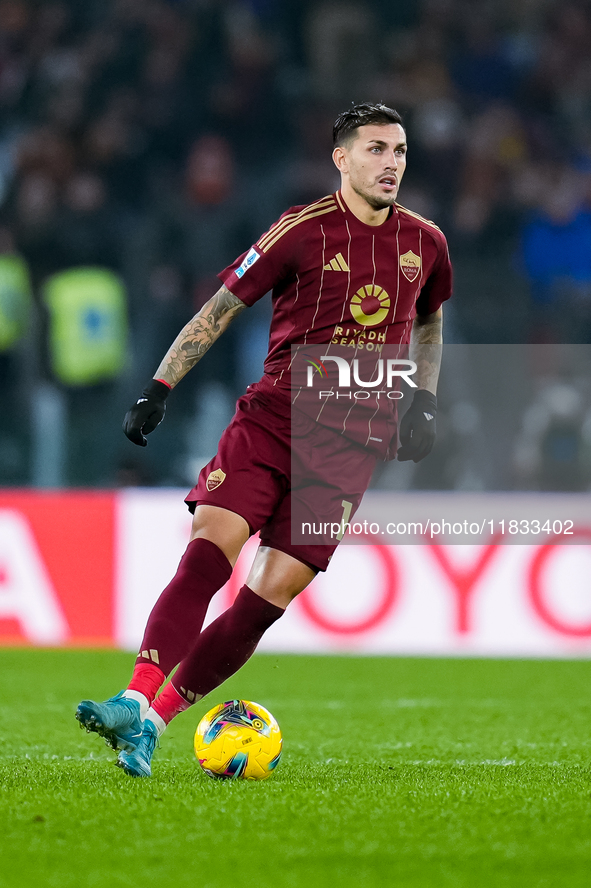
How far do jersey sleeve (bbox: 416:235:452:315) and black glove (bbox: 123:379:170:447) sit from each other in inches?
38.9

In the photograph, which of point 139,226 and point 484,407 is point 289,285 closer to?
point 484,407

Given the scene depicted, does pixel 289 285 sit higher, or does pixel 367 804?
pixel 289 285

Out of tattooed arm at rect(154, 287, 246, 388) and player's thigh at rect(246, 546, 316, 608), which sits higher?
tattooed arm at rect(154, 287, 246, 388)

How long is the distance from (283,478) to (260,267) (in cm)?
64

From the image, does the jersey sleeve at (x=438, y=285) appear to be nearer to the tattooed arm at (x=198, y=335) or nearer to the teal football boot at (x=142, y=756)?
the tattooed arm at (x=198, y=335)

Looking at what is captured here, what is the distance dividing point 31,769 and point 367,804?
116 centimetres

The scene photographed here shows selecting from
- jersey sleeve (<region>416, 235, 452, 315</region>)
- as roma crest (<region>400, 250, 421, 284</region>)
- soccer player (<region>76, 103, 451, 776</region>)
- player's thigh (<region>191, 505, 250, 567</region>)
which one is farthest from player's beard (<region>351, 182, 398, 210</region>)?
player's thigh (<region>191, 505, 250, 567</region>)

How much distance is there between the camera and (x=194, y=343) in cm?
385

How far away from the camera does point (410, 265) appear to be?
3998mm

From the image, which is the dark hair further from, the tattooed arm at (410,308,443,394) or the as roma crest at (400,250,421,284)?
the tattooed arm at (410,308,443,394)

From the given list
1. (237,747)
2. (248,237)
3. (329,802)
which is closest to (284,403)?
(237,747)

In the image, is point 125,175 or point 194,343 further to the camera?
point 125,175

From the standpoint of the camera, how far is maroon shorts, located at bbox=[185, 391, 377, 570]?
3785mm

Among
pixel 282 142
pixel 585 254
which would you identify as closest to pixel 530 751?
pixel 585 254
